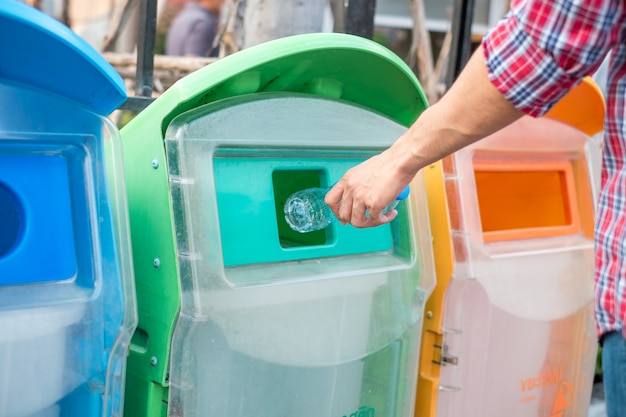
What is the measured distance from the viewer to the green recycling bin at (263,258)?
4.80 ft

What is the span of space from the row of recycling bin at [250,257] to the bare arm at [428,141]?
215 millimetres

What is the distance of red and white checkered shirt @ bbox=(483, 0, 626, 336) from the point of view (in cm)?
107

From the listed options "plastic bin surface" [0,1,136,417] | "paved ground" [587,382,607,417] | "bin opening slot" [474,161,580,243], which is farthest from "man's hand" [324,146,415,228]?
"paved ground" [587,382,607,417]

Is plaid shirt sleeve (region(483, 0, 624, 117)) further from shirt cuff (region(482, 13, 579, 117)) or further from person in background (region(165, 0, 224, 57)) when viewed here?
person in background (region(165, 0, 224, 57))

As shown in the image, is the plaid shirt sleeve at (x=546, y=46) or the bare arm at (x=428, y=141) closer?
the plaid shirt sleeve at (x=546, y=46)

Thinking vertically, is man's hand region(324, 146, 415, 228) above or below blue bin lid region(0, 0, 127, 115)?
below

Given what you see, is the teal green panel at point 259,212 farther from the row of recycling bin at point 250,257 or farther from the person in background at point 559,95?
the person in background at point 559,95

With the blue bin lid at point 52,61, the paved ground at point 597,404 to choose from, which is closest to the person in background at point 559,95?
the blue bin lid at point 52,61

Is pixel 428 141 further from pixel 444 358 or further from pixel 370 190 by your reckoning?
pixel 444 358

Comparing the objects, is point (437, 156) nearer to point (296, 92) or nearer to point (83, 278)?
point (296, 92)

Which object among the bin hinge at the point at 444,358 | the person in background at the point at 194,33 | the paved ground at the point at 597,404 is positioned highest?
the person in background at the point at 194,33

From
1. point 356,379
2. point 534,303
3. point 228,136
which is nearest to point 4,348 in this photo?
point 228,136

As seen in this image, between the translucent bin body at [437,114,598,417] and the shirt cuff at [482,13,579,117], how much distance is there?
2.60 ft

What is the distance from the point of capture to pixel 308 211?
1.74 m
